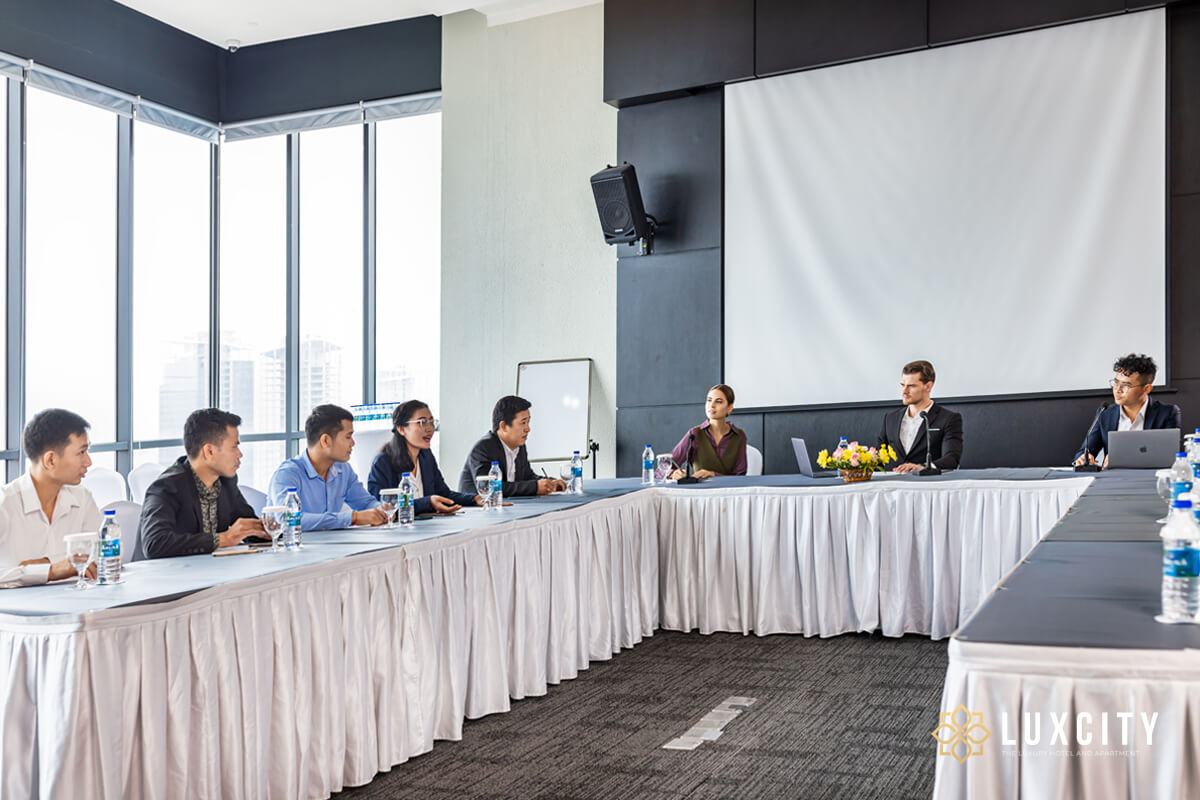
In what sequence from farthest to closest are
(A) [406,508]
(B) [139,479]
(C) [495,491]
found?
(B) [139,479] → (C) [495,491] → (A) [406,508]

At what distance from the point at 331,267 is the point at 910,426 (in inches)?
215

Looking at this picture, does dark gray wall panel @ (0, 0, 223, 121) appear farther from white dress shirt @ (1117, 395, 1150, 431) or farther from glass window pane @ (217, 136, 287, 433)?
white dress shirt @ (1117, 395, 1150, 431)

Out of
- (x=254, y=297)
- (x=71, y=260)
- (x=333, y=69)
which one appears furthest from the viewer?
(x=254, y=297)

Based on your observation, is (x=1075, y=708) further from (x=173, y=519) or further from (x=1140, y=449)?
(x=1140, y=449)

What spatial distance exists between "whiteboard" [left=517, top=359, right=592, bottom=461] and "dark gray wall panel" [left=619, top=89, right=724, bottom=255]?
104cm

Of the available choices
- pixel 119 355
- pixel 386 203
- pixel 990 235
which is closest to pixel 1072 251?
pixel 990 235

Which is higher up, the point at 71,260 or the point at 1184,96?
the point at 1184,96

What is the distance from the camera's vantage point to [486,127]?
8.33 metres

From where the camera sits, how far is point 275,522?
3.09 m

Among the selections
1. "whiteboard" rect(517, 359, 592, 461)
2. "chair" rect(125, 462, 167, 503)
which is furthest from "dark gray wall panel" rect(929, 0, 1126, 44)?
"chair" rect(125, 462, 167, 503)

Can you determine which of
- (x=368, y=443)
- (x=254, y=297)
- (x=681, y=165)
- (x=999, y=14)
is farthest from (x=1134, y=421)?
(x=254, y=297)

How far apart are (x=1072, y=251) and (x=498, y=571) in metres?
4.26

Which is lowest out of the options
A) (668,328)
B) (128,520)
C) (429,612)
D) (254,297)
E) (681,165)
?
(429,612)

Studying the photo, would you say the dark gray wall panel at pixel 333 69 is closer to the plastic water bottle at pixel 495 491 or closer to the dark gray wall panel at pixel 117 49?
the dark gray wall panel at pixel 117 49
